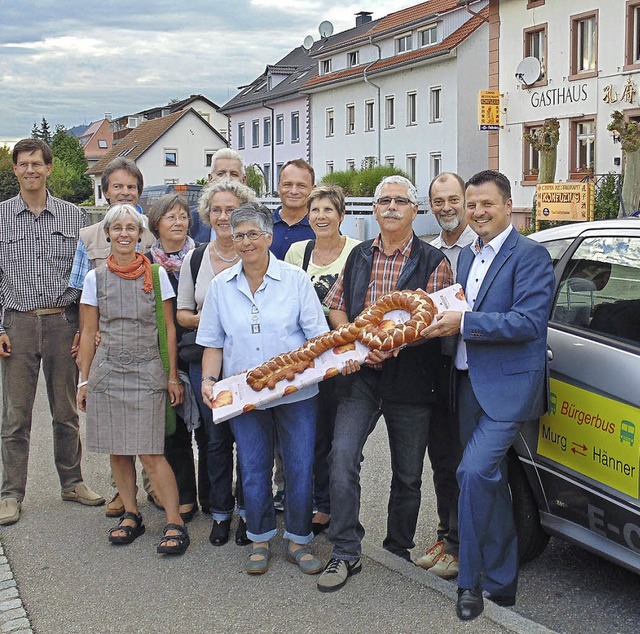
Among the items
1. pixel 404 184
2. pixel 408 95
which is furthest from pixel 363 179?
pixel 404 184

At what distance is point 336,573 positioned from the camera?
470cm

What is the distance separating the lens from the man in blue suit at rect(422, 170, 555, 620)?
4.19m

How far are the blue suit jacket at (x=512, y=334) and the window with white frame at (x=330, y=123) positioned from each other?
5022 cm

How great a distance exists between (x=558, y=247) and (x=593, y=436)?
1.16 metres

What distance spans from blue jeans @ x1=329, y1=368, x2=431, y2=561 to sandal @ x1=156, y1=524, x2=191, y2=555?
2.97 feet

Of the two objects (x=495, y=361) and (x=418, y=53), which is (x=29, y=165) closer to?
(x=495, y=361)

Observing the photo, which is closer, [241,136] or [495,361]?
[495,361]

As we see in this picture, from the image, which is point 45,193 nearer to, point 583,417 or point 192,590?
point 192,590

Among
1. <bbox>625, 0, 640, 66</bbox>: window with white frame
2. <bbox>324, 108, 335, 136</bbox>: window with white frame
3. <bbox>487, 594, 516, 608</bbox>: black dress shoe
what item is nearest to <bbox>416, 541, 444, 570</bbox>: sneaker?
<bbox>487, 594, 516, 608</bbox>: black dress shoe

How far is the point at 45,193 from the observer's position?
6191 mm

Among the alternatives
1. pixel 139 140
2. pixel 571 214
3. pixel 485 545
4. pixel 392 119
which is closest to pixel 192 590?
pixel 485 545

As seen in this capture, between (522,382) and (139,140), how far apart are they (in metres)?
83.2

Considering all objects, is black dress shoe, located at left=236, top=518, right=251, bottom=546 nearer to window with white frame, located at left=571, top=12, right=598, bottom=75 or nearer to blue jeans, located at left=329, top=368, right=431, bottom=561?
blue jeans, located at left=329, top=368, right=431, bottom=561

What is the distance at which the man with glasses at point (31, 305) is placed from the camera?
6004mm
